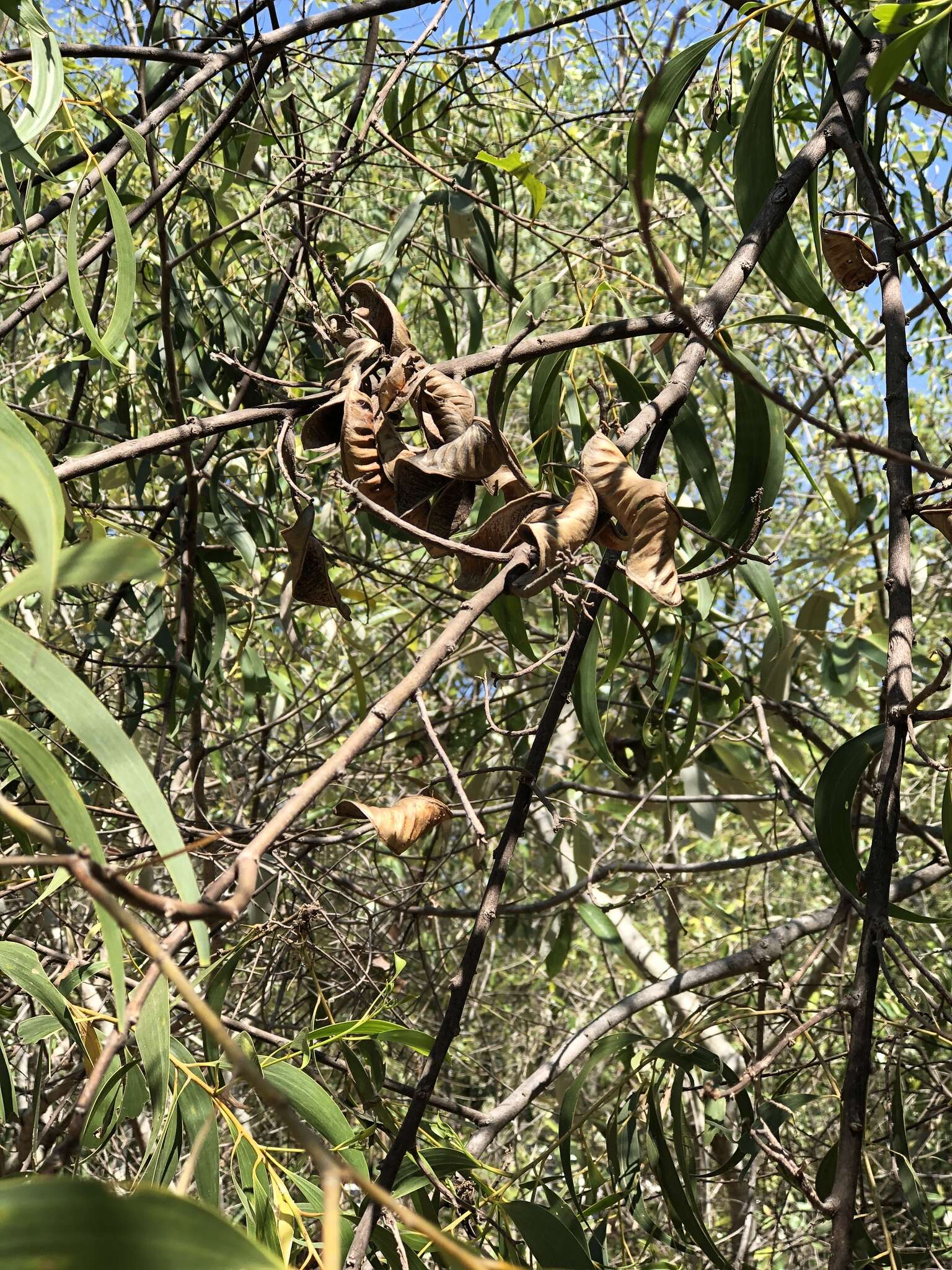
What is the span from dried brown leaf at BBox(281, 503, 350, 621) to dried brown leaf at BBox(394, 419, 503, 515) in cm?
6

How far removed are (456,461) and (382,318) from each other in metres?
0.14

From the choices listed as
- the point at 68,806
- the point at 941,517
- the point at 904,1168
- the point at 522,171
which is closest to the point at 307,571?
the point at 68,806

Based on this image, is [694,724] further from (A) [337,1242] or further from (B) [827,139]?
(A) [337,1242]

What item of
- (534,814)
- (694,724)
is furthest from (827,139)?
(534,814)

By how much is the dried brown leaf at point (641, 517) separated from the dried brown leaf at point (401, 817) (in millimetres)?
153

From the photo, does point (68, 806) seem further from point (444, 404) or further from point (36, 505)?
point (444, 404)

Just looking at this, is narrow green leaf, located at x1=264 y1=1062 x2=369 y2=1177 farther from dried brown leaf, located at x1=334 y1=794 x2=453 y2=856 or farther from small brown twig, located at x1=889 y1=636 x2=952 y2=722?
small brown twig, located at x1=889 y1=636 x2=952 y2=722

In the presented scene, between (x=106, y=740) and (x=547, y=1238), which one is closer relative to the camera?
(x=106, y=740)

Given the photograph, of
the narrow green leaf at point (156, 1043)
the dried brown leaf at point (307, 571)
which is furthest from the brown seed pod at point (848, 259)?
the narrow green leaf at point (156, 1043)

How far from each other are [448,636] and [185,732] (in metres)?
2.21

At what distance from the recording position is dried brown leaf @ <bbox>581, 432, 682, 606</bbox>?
55cm

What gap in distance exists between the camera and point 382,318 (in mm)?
656

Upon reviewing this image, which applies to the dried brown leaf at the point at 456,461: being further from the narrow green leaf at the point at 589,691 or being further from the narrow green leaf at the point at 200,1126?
the narrow green leaf at the point at 200,1126

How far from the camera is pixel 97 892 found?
259 mm
